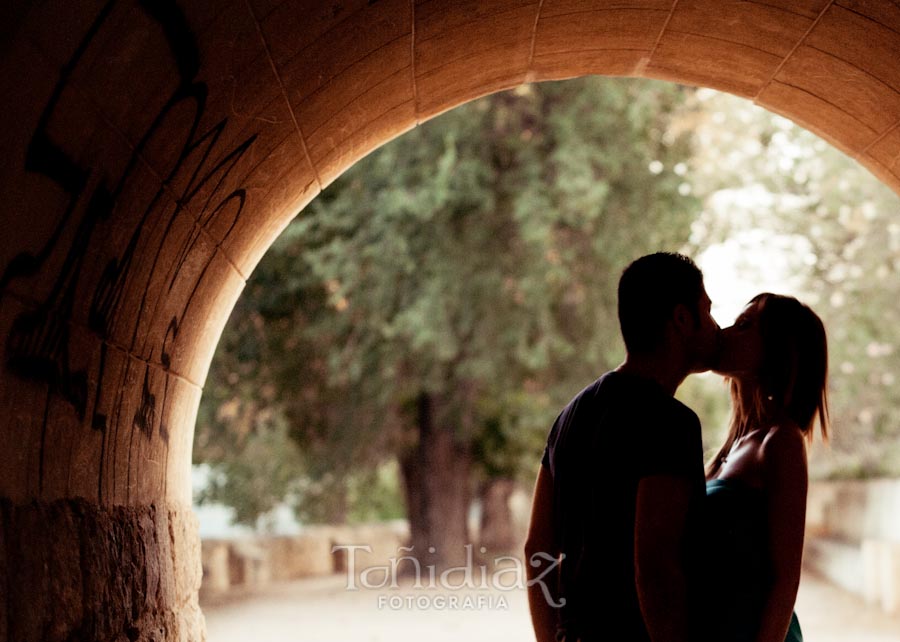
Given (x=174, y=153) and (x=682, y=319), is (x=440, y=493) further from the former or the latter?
(x=174, y=153)

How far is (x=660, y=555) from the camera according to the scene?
2922 mm

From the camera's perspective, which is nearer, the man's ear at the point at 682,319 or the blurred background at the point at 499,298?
the man's ear at the point at 682,319

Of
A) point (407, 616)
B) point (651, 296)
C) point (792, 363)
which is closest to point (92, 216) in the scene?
point (651, 296)

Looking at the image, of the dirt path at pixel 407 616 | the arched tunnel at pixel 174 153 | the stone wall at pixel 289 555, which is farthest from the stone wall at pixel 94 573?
the stone wall at pixel 289 555

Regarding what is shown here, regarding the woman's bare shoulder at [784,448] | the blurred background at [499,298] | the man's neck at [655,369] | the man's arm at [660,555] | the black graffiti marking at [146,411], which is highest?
the blurred background at [499,298]

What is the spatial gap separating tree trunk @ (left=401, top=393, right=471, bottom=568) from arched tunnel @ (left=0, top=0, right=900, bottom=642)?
14.8m

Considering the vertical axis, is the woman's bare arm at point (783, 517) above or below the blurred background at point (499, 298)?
below

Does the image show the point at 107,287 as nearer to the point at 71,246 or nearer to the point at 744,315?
the point at 71,246

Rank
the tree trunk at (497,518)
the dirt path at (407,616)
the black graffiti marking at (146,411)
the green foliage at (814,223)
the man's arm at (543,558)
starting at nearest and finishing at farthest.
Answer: the man's arm at (543,558), the black graffiti marking at (146,411), the dirt path at (407,616), the green foliage at (814,223), the tree trunk at (497,518)

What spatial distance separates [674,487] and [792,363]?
1076 mm

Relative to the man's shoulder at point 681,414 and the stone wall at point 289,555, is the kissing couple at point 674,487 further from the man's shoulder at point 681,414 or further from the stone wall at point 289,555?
the stone wall at point 289,555

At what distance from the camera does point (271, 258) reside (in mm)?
17328

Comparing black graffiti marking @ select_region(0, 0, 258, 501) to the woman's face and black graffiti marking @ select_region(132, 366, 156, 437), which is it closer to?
black graffiti marking @ select_region(132, 366, 156, 437)

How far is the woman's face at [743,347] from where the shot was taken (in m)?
3.82
